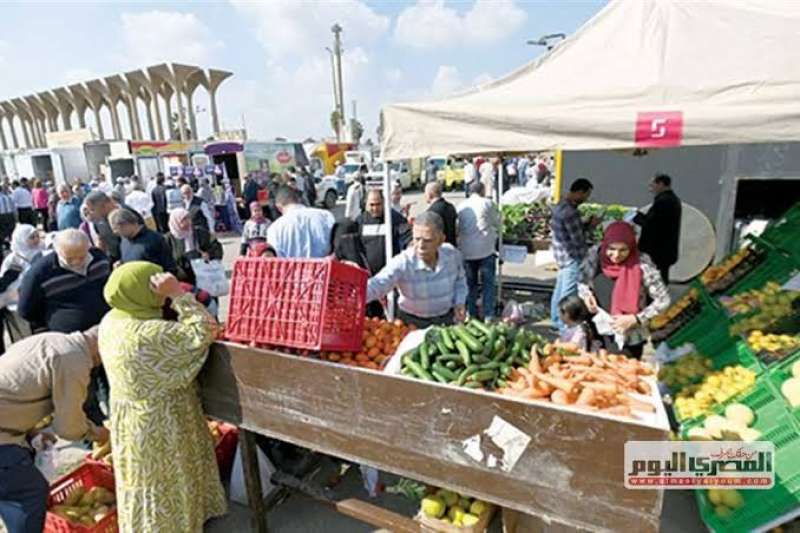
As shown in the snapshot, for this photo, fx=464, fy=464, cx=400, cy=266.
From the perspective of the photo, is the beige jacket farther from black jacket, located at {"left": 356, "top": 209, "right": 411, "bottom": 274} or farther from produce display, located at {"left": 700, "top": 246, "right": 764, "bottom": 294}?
produce display, located at {"left": 700, "top": 246, "right": 764, "bottom": 294}

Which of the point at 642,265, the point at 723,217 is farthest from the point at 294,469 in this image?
the point at 723,217

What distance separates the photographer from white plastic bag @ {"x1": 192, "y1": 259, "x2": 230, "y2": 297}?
487 cm

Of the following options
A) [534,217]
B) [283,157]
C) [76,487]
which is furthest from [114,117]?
[76,487]

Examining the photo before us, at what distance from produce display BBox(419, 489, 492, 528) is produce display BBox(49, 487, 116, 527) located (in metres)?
1.98

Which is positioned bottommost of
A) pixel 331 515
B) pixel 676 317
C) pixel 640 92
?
pixel 331 515

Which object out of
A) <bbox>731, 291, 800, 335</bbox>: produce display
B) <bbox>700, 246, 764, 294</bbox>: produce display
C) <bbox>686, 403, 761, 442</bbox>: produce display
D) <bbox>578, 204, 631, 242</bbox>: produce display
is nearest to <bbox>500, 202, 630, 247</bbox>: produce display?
<bbox>578, 204, 631, 242</bbox>: produce display

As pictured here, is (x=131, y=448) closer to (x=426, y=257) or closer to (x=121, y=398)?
(x=121, y=398)

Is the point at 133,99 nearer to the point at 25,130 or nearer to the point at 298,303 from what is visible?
the point at 25,130

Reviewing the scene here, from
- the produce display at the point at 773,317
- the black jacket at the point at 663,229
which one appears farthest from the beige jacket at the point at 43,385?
the black jacket at the point at 663,229

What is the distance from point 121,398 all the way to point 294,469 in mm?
1301

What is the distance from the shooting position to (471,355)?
7.51 feet

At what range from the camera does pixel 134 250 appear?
3.89 m

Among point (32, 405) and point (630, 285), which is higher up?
point (630, 285)

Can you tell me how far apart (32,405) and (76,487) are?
98 centimetres
